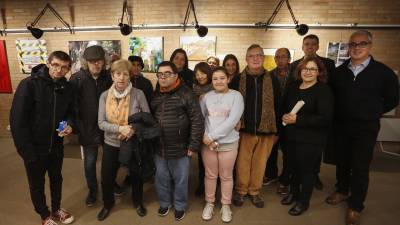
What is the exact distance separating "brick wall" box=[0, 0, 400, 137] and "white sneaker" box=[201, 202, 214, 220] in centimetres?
292

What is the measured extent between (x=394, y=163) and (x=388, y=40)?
7.02 feet

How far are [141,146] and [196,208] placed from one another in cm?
97

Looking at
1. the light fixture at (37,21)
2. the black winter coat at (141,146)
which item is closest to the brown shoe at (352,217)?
the black winter coat at (141,146)

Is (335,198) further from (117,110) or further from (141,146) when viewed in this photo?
(117,110)

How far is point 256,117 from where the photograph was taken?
2.42m

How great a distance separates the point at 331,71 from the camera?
2678 millimetres

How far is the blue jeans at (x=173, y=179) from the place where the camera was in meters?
2.34

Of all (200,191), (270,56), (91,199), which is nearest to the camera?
(91,199)

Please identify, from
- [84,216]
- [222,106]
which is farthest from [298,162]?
[84,216]

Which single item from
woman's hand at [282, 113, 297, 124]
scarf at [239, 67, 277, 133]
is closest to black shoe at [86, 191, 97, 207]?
scarf at [239, 67, 277, 133]

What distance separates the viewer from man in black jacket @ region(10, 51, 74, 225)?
1874 mm

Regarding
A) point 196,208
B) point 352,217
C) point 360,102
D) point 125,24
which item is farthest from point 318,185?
point 125,24

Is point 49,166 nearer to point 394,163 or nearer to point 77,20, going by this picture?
point 77,20

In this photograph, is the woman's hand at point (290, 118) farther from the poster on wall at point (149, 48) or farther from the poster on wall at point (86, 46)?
the poster on wall at point (86, 46)
